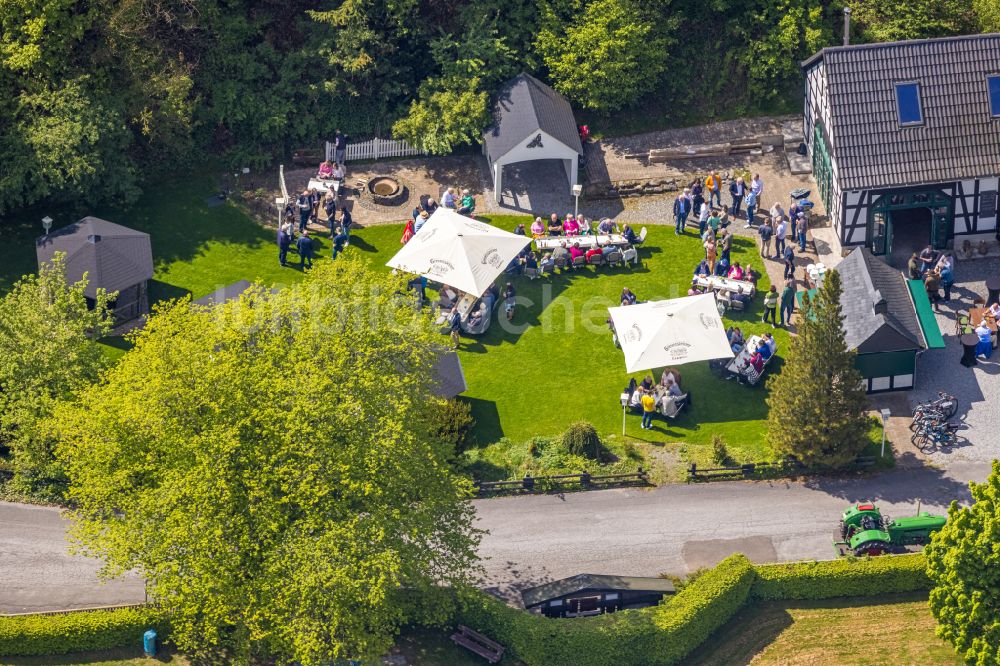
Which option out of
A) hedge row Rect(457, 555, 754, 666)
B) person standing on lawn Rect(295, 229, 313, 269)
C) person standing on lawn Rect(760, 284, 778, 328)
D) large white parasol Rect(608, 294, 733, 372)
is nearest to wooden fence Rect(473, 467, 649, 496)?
large white parasol Rect(608, 294, 733, 372)

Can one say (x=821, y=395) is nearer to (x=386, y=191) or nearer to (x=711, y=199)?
(x=711, y=199)

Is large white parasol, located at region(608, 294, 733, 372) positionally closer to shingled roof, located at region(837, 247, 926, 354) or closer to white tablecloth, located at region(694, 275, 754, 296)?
white tablecloth, located at region(694, 275, 754, 296)

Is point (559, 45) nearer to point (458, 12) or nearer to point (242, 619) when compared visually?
point (458, 12)

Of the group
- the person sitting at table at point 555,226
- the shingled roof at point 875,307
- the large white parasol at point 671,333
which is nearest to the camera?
the shingled roof at point 875,307

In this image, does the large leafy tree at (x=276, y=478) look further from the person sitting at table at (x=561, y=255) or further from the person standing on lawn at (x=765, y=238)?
the person standing on lawn at (x=765, y=238)

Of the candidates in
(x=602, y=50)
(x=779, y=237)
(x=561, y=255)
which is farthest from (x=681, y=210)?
(x=602, y=50)

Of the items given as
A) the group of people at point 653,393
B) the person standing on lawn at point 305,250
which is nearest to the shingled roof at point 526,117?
the person standing on lawn at point 305,250

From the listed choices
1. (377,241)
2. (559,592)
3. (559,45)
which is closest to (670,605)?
(559,592)
